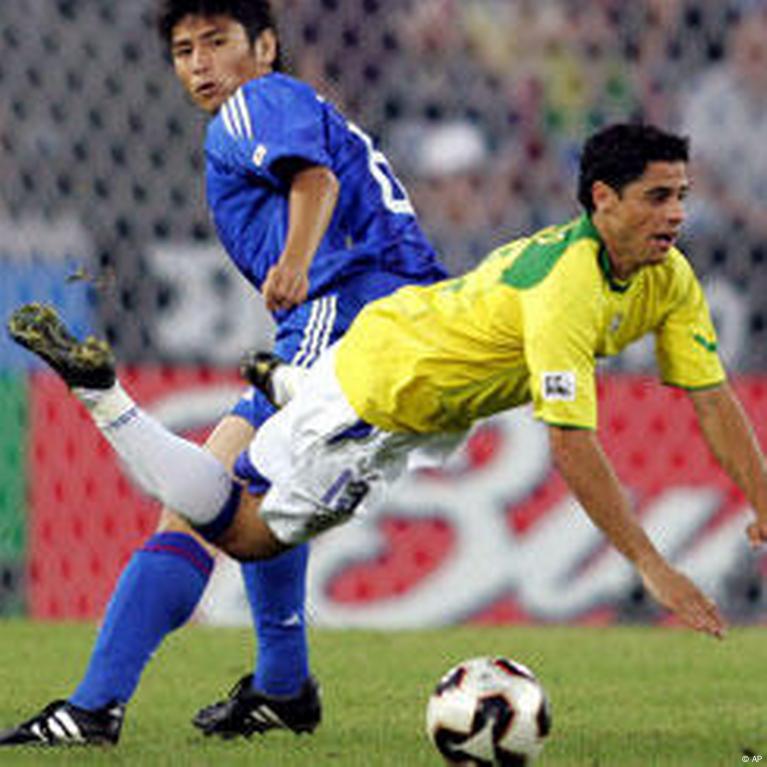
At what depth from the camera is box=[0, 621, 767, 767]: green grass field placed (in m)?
3.98

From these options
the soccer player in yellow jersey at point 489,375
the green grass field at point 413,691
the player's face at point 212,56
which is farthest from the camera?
the player's face at point 212,56

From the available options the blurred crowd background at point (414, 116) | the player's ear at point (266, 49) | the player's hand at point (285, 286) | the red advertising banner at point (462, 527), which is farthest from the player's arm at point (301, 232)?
the blurred crowd background at point (414, 116)

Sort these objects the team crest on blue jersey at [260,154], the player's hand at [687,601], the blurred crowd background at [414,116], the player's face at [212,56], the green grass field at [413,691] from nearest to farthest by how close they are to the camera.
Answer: the player's hand at [687,601], the green grass field at [413,691], the team crest on blue jersey at [260,154], the player's face at [212,56], the blurred crowd background at [414,116]

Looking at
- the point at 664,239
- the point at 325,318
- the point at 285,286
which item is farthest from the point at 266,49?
the point at 664,239

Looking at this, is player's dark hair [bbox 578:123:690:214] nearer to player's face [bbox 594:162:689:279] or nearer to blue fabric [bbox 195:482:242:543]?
player's face [bbox 594:162:689:279]

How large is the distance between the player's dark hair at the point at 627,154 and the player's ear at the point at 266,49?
42.1 inches

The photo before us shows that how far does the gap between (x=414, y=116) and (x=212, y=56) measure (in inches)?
119

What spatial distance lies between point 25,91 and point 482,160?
5.76 ft

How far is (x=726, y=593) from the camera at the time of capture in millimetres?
6969

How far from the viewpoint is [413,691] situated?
5.18 meters

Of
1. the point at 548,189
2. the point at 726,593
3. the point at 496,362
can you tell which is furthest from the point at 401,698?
the point at 548,189

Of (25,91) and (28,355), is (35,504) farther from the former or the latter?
(25,91)

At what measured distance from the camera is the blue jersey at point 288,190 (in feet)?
14.2

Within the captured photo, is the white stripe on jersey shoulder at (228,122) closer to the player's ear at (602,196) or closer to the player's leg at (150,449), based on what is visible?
the player's leg at (150,449)
